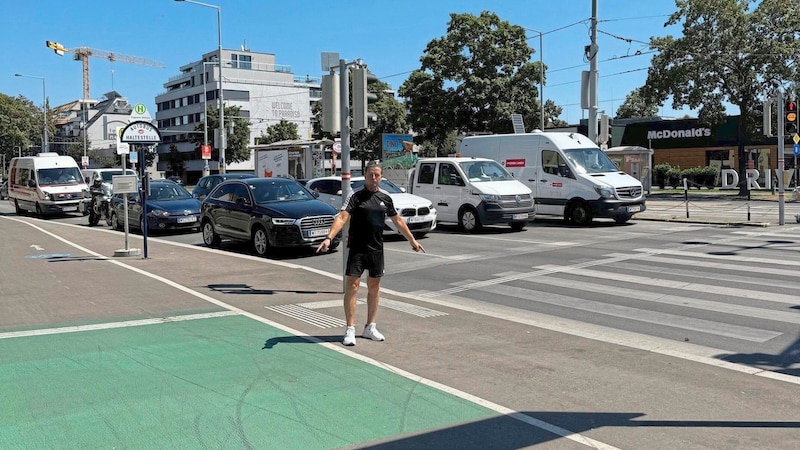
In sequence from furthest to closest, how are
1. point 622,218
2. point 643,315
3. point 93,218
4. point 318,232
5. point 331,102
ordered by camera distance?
1. point 93,218
2. point 622,218
3. point 318,232
4. point 331,102
5. point 643,315

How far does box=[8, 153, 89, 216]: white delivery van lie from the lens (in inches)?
1108

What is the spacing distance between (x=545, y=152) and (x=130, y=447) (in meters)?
17.5

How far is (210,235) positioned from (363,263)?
34.1 feet

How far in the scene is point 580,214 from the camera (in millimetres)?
19516

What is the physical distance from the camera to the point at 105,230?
22.0 meters

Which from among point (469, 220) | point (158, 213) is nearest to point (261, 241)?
point (469, 220)

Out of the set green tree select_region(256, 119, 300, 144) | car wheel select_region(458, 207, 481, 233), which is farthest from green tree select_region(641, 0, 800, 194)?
green tree select_region(256, 119, 300, 144)

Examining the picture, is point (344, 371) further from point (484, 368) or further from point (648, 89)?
point (648, 89)

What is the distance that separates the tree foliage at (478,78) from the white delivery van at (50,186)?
24.0m

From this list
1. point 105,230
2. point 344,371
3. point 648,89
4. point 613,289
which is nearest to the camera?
point 344,371

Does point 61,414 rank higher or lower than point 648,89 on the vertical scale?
lower

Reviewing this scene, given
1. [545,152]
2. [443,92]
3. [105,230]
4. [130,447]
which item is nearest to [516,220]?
[545,152]

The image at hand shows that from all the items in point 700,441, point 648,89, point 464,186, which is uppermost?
point 648,89

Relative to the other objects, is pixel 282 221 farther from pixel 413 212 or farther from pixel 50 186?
pixel 50 186
